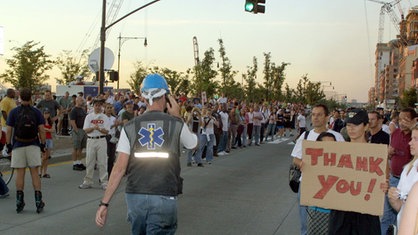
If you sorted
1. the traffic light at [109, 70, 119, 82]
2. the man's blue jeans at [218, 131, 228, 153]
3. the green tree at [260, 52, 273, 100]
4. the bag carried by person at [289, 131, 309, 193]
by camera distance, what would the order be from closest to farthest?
the bag carried by person at [289, 131, 309, 193] → the man's blue jeans at [218, 131, 228, 153] → the traffic light at [109, 70, 119, 82] → the green tree at [260, 52, 273, 100]

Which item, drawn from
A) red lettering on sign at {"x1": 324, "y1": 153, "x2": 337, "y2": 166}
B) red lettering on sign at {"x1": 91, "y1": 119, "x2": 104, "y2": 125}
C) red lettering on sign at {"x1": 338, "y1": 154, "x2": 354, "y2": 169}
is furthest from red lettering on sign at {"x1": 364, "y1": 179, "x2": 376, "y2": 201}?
red lettering on sign at {"x1": 91, "y1": 119, "x2": 104, "y2": 125}

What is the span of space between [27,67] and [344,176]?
33.4m

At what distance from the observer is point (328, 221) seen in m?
5.29

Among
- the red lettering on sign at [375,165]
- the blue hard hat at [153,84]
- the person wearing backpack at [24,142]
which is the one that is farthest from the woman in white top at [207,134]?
the blue hard hat at [153,84]

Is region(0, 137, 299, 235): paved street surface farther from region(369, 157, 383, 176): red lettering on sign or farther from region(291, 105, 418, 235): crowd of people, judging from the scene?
region(369, 157, 383, 176): red lettering on sign

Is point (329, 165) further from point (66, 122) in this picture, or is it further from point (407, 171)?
point (66, 122)

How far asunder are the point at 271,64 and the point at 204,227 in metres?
66.9

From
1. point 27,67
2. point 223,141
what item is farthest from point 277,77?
point 223,141

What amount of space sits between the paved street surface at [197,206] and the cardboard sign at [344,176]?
3075 mm

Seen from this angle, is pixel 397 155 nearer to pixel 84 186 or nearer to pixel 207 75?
pixel 84 186

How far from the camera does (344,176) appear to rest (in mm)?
5031

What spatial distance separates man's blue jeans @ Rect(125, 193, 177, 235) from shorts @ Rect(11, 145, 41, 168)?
511cm

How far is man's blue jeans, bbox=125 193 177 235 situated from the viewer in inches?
166

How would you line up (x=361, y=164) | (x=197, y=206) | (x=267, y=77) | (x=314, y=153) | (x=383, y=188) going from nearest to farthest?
(x=383, y=188) < (x=361, y=164) < (x=314, y=153) < (x=197, y=206) < (x=267, y=77)
